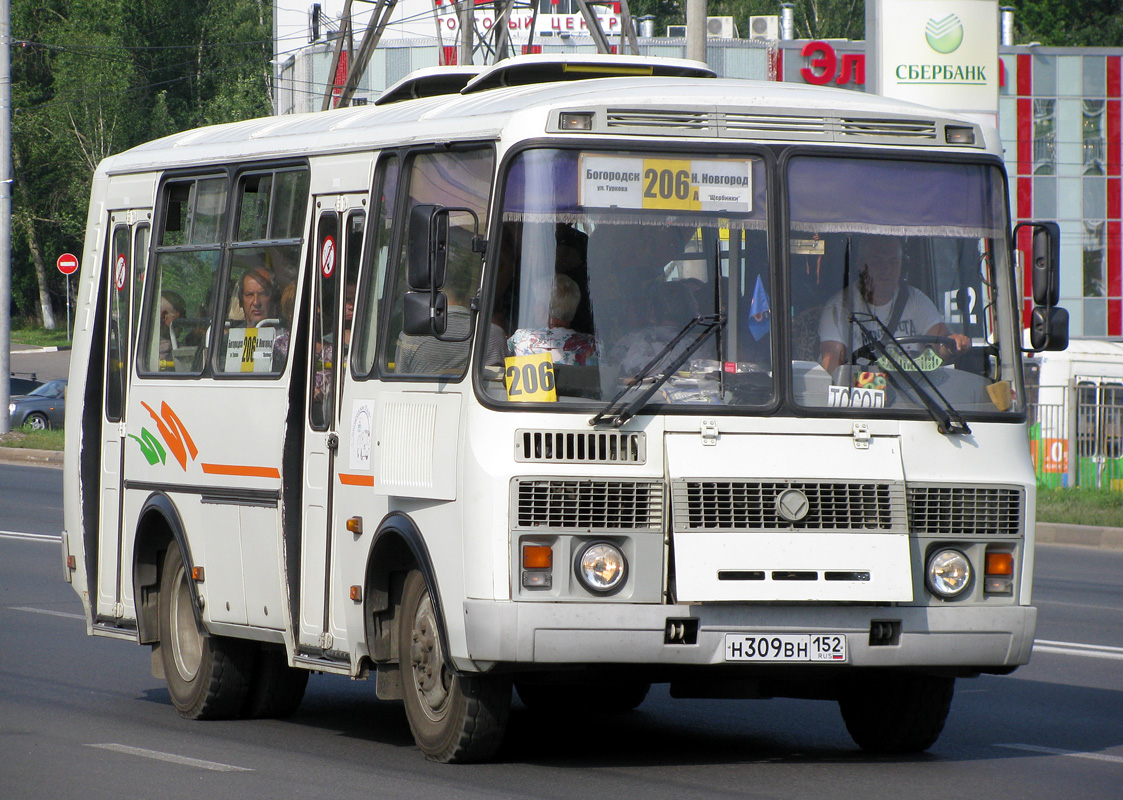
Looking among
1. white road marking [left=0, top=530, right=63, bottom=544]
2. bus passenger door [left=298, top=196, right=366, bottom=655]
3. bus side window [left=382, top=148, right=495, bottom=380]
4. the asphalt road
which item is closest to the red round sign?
white road marking [left=0, top=530, right=63, bottom=544]

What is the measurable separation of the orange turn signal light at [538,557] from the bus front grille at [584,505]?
0.08 metres

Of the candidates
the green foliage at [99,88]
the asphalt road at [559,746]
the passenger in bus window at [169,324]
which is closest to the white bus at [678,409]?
the asphalt road at [559,746]

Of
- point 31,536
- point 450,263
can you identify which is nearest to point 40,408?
point 31,536

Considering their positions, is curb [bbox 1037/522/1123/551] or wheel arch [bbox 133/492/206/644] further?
curb [bbox 1037/522/1123/551]

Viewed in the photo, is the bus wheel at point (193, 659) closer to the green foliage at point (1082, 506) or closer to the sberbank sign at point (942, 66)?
the green foliage at point (1082, 506)

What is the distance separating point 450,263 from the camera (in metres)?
7.72

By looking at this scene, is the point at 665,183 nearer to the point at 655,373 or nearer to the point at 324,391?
the point at 655,373

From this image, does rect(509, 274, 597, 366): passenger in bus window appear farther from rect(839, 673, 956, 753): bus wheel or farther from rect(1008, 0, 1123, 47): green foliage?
rect(1008, 0, 1123, 47): green foliage

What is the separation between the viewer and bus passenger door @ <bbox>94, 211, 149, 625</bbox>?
34.3 ft

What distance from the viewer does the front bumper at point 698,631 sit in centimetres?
711

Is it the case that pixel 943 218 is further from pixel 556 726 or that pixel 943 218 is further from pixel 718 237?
pixel 556 726

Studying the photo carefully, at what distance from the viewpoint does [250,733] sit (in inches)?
356

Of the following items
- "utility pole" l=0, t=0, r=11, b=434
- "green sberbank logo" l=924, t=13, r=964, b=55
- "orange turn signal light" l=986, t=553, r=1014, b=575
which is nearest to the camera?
"orange turn signal light" l=986, t=553, r=1014, b=575

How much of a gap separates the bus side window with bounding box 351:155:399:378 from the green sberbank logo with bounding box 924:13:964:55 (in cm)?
1637
